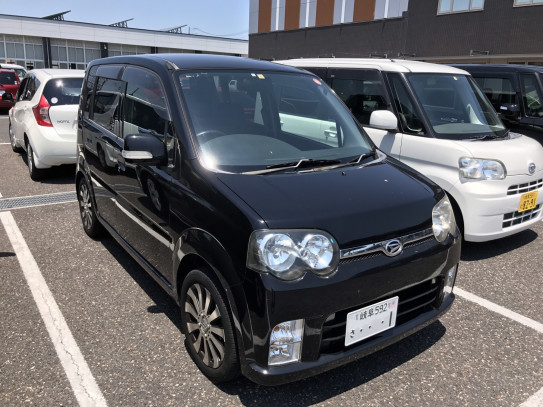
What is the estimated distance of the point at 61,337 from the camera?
2.88 meters

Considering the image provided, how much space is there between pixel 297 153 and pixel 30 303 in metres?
2.30

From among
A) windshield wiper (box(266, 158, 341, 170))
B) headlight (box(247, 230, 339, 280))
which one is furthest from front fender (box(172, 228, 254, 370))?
windshield wiper (box(266, 158, 341, 170))

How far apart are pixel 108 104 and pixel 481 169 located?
341 cm

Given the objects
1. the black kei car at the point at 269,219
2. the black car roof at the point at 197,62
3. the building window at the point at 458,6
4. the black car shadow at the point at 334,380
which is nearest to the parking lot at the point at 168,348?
the black car shadow at the point at 334,380

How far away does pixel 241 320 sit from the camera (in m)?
2.10

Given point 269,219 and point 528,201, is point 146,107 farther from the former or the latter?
point 528,201

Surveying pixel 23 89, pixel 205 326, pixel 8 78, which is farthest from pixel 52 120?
pixel 8 78

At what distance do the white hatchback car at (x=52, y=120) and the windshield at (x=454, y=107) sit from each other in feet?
15.8

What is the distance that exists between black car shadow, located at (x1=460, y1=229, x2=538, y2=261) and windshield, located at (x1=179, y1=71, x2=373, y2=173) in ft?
6.45

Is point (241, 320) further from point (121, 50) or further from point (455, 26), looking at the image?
point (121, 50)

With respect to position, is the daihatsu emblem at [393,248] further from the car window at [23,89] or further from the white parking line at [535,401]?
the car window at [23,89]

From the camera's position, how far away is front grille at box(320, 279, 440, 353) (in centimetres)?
215

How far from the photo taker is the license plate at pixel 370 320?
2.20 metres

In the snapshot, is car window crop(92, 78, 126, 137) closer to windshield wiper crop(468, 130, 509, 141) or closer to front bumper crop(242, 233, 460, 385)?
front bumper crop(242, 233, 460, 385)
